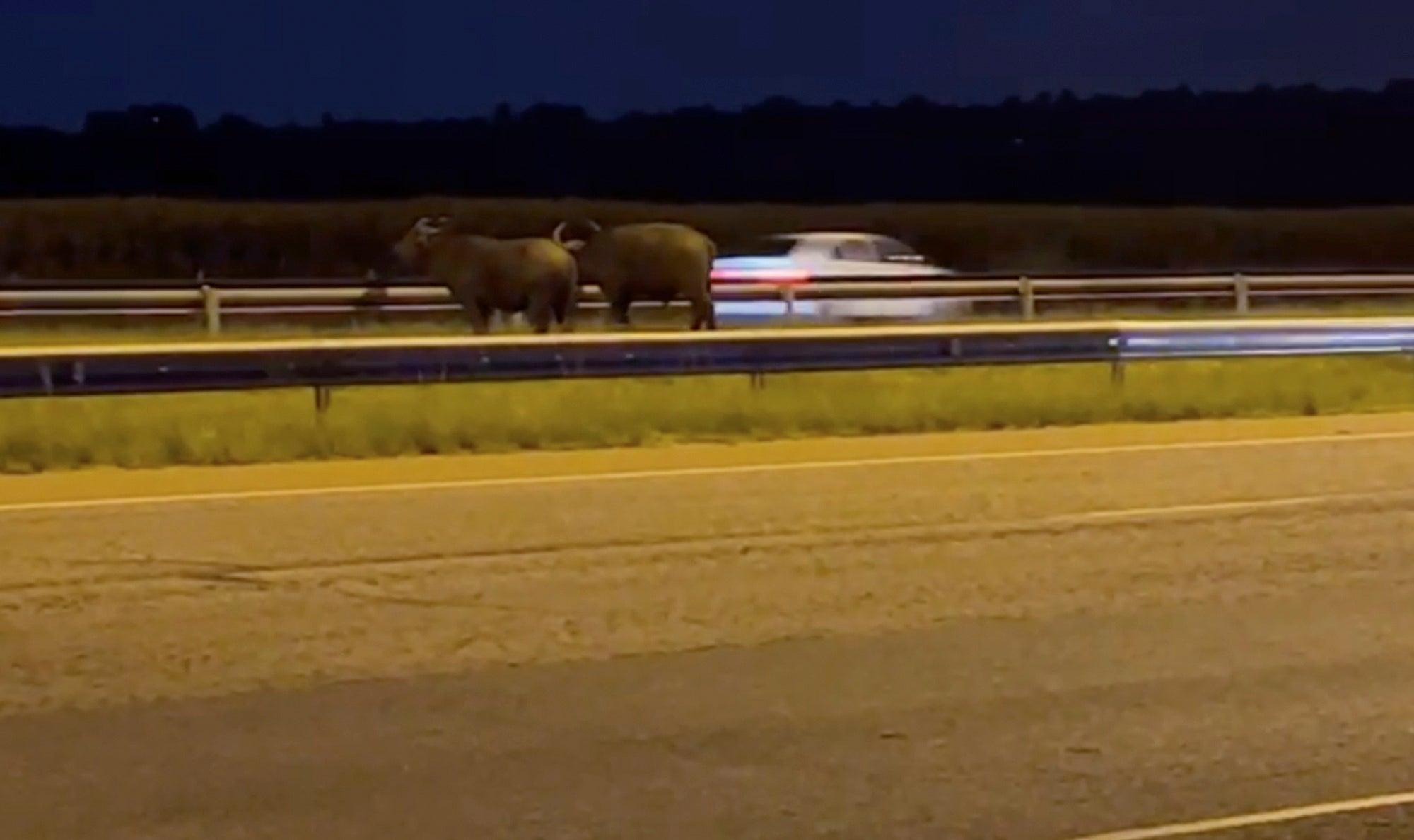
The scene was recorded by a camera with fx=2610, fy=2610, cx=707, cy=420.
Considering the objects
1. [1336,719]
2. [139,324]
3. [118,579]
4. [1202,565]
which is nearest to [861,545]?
[1202,565]

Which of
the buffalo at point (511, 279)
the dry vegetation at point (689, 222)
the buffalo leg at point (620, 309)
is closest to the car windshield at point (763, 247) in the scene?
the dry vegetation at point (689, 222)

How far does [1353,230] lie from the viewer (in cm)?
5825

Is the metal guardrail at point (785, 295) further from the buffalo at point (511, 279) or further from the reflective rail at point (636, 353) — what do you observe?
the reflective rail at point (636, 353)

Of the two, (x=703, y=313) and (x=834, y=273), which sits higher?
(x=834, y=273)

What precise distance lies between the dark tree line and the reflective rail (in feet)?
142

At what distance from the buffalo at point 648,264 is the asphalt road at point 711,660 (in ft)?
50.1

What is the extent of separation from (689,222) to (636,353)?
104 ft

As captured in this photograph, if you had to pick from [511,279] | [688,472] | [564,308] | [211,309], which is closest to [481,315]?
[511,279]

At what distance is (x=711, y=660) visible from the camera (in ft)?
34.5

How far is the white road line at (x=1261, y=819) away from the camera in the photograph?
7633 millimetres

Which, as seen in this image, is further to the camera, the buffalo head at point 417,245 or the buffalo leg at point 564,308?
the buffalo head at point 417,245

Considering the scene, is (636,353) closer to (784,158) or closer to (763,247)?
(763,247)

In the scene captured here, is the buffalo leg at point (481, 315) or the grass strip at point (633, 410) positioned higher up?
the buffalo leg at point (481, 315)

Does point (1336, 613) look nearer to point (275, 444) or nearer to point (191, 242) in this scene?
point (275, 444)
